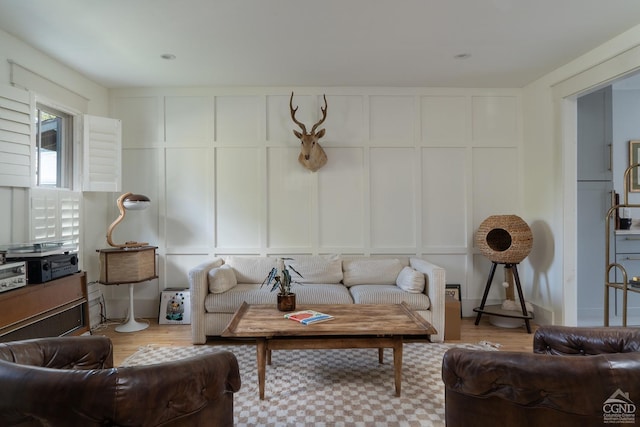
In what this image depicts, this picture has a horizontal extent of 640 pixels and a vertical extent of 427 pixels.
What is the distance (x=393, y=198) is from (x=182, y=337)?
2.90 meters

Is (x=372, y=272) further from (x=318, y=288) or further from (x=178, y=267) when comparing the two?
(x=178, y=267)

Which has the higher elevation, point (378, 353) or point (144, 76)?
point (144, 76)

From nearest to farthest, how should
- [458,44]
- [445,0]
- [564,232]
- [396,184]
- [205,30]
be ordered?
[445,0], [205,30], [458,44], [564,232], [396,184]

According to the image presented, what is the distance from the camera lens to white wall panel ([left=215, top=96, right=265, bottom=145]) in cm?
428

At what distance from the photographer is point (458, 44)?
3.18m

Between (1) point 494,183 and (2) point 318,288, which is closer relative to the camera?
(2) point 318,288

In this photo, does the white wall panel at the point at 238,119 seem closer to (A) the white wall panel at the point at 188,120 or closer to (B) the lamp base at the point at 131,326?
(A) the white wall panel at the point at 188,120

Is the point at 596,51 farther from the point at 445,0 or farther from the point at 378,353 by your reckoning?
the point at 378,353

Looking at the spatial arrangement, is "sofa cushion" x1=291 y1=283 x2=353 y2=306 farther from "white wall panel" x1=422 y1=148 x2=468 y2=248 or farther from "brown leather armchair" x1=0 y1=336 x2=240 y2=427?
"brown leather armchair" x1=0 y1=336 x2=240 y2=427

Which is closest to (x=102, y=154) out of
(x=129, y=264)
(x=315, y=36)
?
(x=129, y=264)

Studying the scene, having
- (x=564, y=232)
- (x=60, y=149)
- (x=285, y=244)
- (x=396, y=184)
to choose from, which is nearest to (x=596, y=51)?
(x=564, y=232)

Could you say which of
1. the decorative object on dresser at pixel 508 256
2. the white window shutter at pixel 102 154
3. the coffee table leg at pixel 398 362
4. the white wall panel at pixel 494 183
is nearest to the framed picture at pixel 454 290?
the decorative object on dresser at pixel 508 256

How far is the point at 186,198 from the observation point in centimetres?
429

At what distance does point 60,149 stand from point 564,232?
557cm
